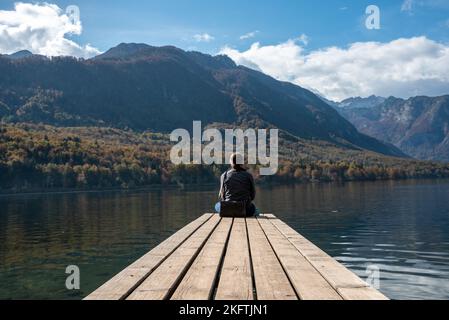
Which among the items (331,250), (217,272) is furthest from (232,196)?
(331,250)

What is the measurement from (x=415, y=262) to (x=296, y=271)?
19.8 m

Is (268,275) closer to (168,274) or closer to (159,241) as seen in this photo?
(168,274)

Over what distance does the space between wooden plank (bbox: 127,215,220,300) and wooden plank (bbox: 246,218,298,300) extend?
1046 millimetres

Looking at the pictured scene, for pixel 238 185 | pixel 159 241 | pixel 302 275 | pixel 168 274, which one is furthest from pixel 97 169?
pixel 302 275

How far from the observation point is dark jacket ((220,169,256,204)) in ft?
54.4

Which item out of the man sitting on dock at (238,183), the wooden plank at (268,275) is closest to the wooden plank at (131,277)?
the wooden plank at (268,275)

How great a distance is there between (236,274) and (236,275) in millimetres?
74

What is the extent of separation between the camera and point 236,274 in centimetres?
729

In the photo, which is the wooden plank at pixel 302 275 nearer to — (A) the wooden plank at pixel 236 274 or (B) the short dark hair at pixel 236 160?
(A) the wooden plank at pixel 236 274

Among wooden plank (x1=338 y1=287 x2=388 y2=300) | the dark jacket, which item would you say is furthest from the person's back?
wooden plank (x1=338 y1=287 x2=388 y2=300)

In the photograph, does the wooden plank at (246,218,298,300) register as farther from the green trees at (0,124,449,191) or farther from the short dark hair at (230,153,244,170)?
the green trees at (0,124,449,191)

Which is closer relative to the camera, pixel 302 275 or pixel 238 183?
pixel 302 275

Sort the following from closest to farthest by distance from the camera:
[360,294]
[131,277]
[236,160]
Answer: [360,294], [131,277], [236,160]
